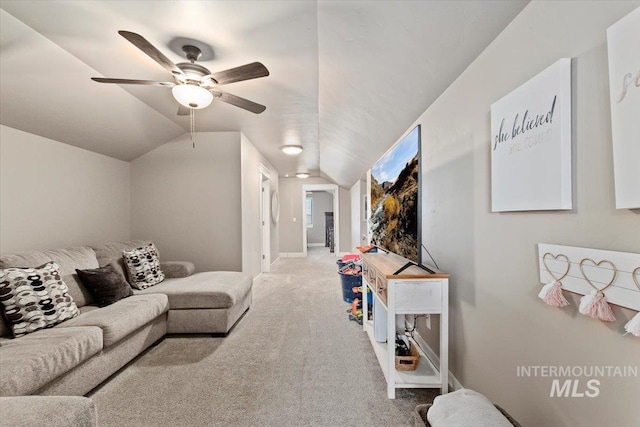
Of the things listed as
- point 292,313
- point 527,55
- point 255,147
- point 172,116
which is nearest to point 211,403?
point 292,313

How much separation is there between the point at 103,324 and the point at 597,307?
2.60 metres

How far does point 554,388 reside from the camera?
1.08 meters

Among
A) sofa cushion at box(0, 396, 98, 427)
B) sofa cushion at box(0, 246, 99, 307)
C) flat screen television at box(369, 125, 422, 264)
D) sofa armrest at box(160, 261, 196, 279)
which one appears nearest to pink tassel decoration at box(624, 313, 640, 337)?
flat screen television at box(369, 125, 422, 264)

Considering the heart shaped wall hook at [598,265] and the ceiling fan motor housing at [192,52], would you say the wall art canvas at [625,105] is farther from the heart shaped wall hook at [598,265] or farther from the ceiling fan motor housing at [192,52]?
the ceiling fan motor housing at [192,52]

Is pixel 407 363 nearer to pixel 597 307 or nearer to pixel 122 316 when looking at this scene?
pixel 597 307

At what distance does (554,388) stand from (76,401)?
1889 millimetres

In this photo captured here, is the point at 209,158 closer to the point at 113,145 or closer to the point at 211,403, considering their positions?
the point at 113,145

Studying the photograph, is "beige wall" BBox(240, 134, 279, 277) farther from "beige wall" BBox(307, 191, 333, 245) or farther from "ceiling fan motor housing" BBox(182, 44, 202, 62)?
"beige wall" BBox(307, 191, 333, 245)

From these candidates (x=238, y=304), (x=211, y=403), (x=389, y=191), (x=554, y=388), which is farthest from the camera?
(x=238, y=304)

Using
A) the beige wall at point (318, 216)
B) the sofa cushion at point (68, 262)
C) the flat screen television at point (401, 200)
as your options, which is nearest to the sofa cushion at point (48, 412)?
the sofa cushion at point (68, 262)

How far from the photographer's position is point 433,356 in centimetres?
210

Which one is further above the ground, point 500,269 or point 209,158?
point 209,158

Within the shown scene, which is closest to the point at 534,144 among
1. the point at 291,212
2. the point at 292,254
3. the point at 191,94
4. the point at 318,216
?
the point at 191,94

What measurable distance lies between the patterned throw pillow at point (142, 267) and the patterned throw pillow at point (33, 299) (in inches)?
28.9
